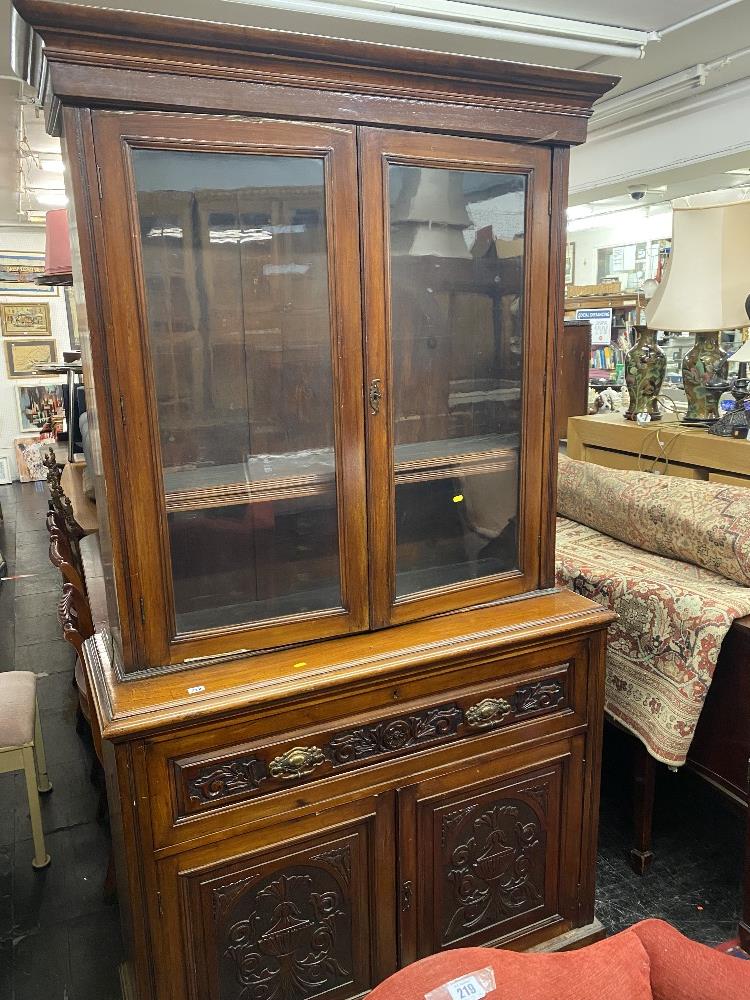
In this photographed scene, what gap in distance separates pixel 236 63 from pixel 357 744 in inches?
47.5

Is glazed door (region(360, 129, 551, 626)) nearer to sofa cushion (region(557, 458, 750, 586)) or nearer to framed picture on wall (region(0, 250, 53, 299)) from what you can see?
sofa cushion (region(557, 458, 750, 586))

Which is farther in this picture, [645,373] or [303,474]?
[645,373]

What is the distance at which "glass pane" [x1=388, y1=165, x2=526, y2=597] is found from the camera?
1.42 meters

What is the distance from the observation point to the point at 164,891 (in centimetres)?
130

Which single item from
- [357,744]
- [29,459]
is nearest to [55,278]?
[357,744]

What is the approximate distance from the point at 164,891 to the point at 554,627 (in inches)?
35.2

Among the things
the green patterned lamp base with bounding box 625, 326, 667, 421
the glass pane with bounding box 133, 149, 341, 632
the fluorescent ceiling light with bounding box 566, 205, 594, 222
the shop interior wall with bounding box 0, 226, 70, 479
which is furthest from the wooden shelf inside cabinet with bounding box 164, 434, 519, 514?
the shop interior wall with bounding box 0, 226, 70, 479

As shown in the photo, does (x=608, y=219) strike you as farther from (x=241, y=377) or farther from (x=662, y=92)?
(x=241, y=377)

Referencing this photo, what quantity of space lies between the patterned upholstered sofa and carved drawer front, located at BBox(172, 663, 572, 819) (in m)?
0.35

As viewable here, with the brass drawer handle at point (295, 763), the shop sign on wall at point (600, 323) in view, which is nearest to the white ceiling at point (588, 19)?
the shop sign on wall at point (600, 323)

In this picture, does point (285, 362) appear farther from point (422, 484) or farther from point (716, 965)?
point (716, 965)

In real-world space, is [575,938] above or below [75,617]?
below

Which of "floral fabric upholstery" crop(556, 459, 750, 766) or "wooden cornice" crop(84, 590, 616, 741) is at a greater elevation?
"wooden cornice" crop(84, 590, 616, 741)

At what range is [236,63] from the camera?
117 centimetres
